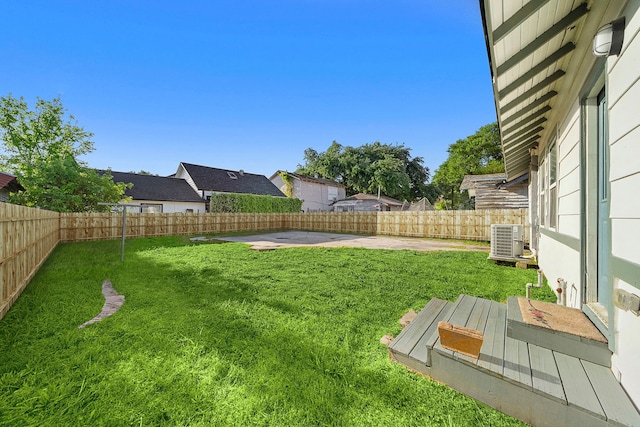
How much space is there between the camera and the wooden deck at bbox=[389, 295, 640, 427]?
4.34 feet

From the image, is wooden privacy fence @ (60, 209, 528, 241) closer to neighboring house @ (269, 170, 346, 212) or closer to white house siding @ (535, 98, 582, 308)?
white house siding @ (535, 98, 582, 308)

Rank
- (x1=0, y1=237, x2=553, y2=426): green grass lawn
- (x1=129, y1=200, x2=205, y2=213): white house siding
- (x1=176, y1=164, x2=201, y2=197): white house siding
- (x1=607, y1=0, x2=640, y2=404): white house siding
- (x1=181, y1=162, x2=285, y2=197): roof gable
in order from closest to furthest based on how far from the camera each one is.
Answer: (x1=607, y1=0, x2=640, y2=404): white house siding, (x1=0, y1=237, x2=553, y2=426): green grass lawn, (x1=129, y1=200, x2=205, y2=213): white house siding, (x1=176, y1=164, x2=201, y2=197): white house siding, (x1=181, y1=162, x2=285, y2=197): roof gable

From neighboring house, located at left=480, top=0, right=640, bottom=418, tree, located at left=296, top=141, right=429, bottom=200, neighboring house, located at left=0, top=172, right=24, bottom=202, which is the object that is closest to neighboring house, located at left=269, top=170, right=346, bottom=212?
tree, located at left=296, top=141, right=429, bottom=200

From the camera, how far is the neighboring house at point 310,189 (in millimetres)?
28312

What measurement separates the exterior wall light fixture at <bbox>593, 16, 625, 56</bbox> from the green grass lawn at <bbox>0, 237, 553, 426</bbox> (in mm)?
2258

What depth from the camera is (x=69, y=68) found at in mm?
12414

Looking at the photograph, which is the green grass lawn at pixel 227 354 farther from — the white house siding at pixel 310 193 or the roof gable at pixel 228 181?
the white house siding at pixel 310 193

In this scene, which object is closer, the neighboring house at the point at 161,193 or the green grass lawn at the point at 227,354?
the green grass lawn at the point at 227,354

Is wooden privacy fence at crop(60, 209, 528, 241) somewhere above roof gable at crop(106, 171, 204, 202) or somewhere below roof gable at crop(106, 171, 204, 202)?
below

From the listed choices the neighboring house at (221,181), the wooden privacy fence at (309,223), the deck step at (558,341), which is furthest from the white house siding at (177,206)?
the deck step at (558,341)

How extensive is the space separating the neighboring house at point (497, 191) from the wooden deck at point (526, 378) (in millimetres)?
10076

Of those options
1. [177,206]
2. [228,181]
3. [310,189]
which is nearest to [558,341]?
[177,206]

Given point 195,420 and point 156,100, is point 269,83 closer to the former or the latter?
point 156,100

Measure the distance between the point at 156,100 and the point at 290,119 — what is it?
9.78 m
